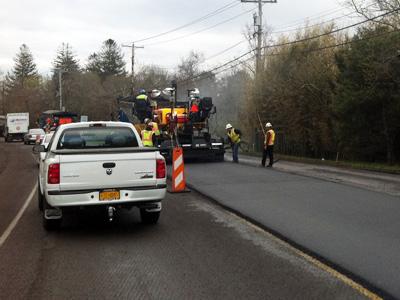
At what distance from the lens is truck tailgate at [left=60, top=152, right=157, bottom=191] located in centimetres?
782

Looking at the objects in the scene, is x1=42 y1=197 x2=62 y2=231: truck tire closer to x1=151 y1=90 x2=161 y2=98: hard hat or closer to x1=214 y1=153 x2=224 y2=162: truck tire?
x1=214 y1=153 x2=224 y2=162: truck tire

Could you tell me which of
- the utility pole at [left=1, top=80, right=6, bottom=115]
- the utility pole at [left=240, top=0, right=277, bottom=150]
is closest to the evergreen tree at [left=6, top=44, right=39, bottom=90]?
the utility pole at [left=1, top=80, right=6, bottom=115]

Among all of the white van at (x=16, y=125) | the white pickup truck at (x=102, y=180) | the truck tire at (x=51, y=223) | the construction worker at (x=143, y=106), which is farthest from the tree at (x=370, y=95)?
the white van at (x=16, y=125)

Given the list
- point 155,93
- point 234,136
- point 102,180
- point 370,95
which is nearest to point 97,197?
point 102,180

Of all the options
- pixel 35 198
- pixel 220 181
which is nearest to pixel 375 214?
pixel 220 181

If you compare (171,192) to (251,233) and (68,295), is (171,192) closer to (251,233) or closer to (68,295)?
(251,233)

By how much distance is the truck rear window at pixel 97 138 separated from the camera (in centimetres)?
947

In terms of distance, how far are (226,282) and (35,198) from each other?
8.02m

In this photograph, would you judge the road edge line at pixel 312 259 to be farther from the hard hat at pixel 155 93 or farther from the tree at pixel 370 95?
the hard hat at pixel 155 93

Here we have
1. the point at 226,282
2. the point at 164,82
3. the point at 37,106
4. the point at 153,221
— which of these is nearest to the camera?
the point at 226,282

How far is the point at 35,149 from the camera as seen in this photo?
35.3 feet

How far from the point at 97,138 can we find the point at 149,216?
1.79 m

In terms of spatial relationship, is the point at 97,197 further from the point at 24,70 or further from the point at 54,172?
the point at 24,70

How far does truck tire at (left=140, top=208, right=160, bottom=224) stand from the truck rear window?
1.36m
